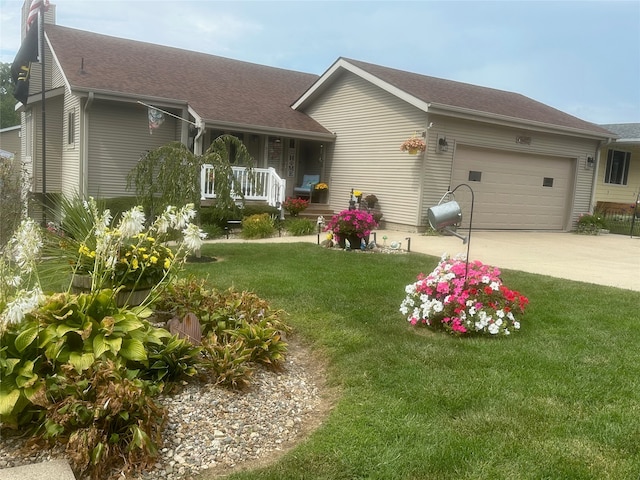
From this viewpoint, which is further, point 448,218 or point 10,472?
point 448,218

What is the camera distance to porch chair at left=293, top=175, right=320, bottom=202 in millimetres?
16188

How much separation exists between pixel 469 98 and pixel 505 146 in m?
1.66

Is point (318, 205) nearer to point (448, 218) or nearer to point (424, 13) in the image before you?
point (424, 13)

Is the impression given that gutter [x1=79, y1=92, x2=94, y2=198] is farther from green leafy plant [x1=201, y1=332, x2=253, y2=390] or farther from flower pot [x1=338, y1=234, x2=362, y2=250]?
green leafy plant [x1=201, y1=332, x2=253, y2=390]

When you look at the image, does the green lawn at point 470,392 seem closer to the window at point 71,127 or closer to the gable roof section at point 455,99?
the gable roof section at point 455,99

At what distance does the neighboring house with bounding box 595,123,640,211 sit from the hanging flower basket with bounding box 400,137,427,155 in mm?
11390

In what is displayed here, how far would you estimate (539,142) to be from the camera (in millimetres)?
14906

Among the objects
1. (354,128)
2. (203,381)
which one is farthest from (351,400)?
(354,128)

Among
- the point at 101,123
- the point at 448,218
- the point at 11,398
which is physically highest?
the point at 101,123

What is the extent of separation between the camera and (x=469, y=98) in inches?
578

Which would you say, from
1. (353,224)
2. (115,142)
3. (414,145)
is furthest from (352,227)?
(115,142)

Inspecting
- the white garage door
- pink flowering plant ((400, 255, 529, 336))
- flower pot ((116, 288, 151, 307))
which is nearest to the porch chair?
the white garage door

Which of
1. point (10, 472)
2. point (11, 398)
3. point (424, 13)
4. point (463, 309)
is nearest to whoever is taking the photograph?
point (10, 472)

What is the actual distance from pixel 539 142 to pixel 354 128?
5.10 m
